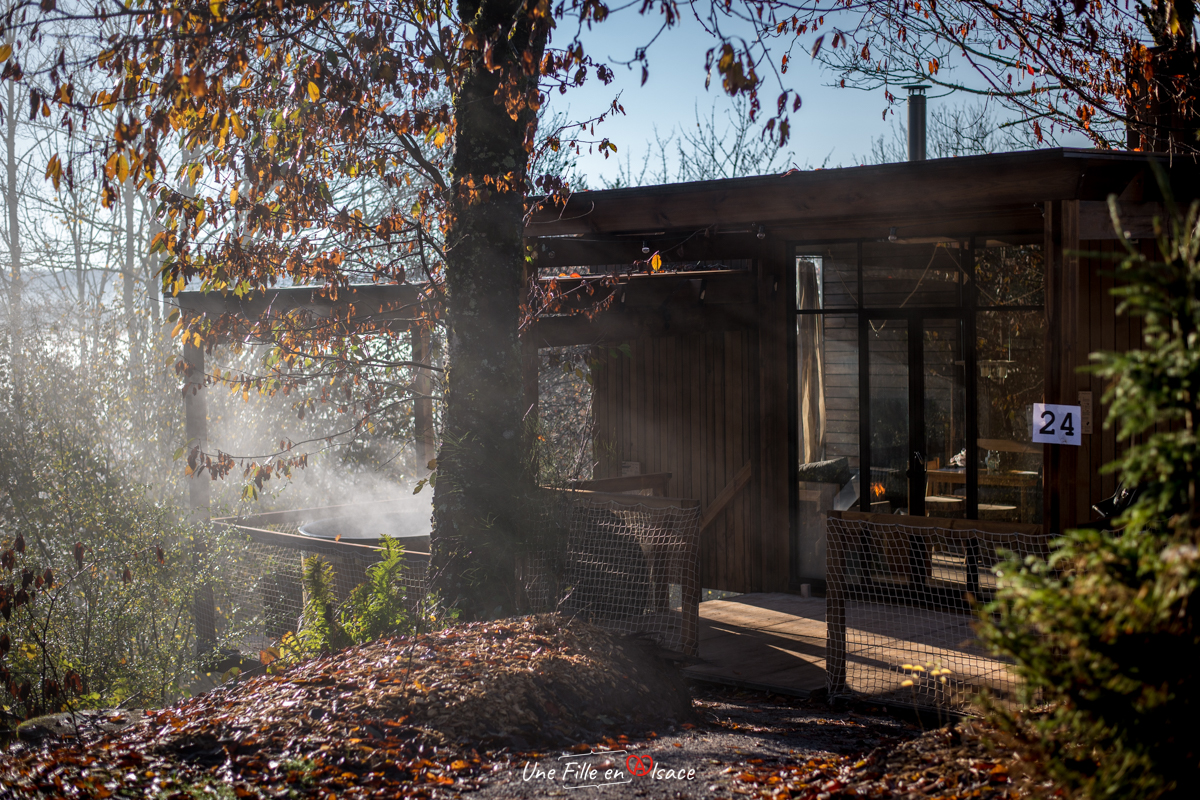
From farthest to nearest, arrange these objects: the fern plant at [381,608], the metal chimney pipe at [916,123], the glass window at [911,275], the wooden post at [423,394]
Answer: the metal chimney pipe at [916,123] < the wooden post at [423,394] < the glass window at [911,275] < the fern plant at [381,608]

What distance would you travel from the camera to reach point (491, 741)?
4.05 metres

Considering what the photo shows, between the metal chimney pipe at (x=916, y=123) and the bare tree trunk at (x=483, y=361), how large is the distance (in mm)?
5916

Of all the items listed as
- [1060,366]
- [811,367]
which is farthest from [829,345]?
[1060,366]

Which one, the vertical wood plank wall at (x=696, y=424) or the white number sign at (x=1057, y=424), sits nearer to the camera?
the white number sign at (x=1057, y=424)

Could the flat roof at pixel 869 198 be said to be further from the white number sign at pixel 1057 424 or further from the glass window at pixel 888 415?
the white number sign at pixel 1057 424

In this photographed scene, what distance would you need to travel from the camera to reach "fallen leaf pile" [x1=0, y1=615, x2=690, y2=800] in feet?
11.7

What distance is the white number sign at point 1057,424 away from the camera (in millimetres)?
5559

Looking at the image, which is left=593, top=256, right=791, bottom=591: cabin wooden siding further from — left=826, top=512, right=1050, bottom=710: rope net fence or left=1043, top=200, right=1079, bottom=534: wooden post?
left=1043, top=200, right=1079, bottom=534: wooden post

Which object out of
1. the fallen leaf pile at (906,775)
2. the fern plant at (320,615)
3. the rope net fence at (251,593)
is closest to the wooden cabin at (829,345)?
the fern plant at (320,615)

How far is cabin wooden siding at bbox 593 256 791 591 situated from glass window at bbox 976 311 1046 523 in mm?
1857

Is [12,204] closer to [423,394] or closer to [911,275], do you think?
[423,394]

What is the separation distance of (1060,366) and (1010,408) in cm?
282

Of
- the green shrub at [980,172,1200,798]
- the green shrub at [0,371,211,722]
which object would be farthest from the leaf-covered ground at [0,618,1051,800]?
the green shrub at [0,371,211,722]

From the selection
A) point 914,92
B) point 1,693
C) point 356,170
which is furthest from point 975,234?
point 1,693
